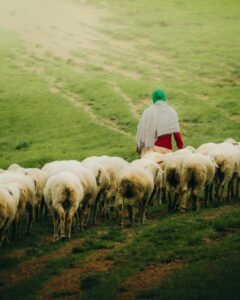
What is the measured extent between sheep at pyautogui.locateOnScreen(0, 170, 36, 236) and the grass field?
1.73ft

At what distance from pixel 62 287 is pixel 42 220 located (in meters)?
6.67

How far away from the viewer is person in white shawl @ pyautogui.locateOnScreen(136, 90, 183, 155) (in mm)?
19312

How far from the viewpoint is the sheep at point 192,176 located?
54.1 ft

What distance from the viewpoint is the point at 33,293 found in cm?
1100

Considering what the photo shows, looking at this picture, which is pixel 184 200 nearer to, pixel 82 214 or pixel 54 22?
pixel 82 214

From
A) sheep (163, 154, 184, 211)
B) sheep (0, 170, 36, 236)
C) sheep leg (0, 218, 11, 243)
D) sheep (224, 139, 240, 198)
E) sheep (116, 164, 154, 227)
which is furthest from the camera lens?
sheep (224, 139, 240, 198)

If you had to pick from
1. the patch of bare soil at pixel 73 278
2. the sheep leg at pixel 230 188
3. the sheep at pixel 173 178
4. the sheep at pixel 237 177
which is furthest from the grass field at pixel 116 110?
the sheep at pixel 237 177

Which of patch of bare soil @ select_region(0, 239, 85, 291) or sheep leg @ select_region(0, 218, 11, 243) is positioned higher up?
sheep leg @ select_region(0, 218, 11, 243)

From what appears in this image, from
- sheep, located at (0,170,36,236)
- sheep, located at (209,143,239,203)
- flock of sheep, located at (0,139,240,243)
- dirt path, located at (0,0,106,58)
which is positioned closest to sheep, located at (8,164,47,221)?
flock of sheep, located at (0,139,240,243)

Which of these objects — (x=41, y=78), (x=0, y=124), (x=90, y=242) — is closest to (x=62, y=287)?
(x=90, y=242)

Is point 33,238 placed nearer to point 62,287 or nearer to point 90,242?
point 90,242

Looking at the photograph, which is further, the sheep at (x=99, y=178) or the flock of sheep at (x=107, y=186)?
the sheep at (x=99, y=178)

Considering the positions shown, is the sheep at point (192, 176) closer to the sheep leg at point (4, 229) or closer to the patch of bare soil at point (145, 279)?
the sheep leg at point (4, 229)

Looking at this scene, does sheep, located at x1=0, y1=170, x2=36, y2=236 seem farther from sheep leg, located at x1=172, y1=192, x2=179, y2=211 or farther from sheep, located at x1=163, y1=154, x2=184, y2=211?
sheep leg, located at x1=172, y1=192, x2=179, y2=211
